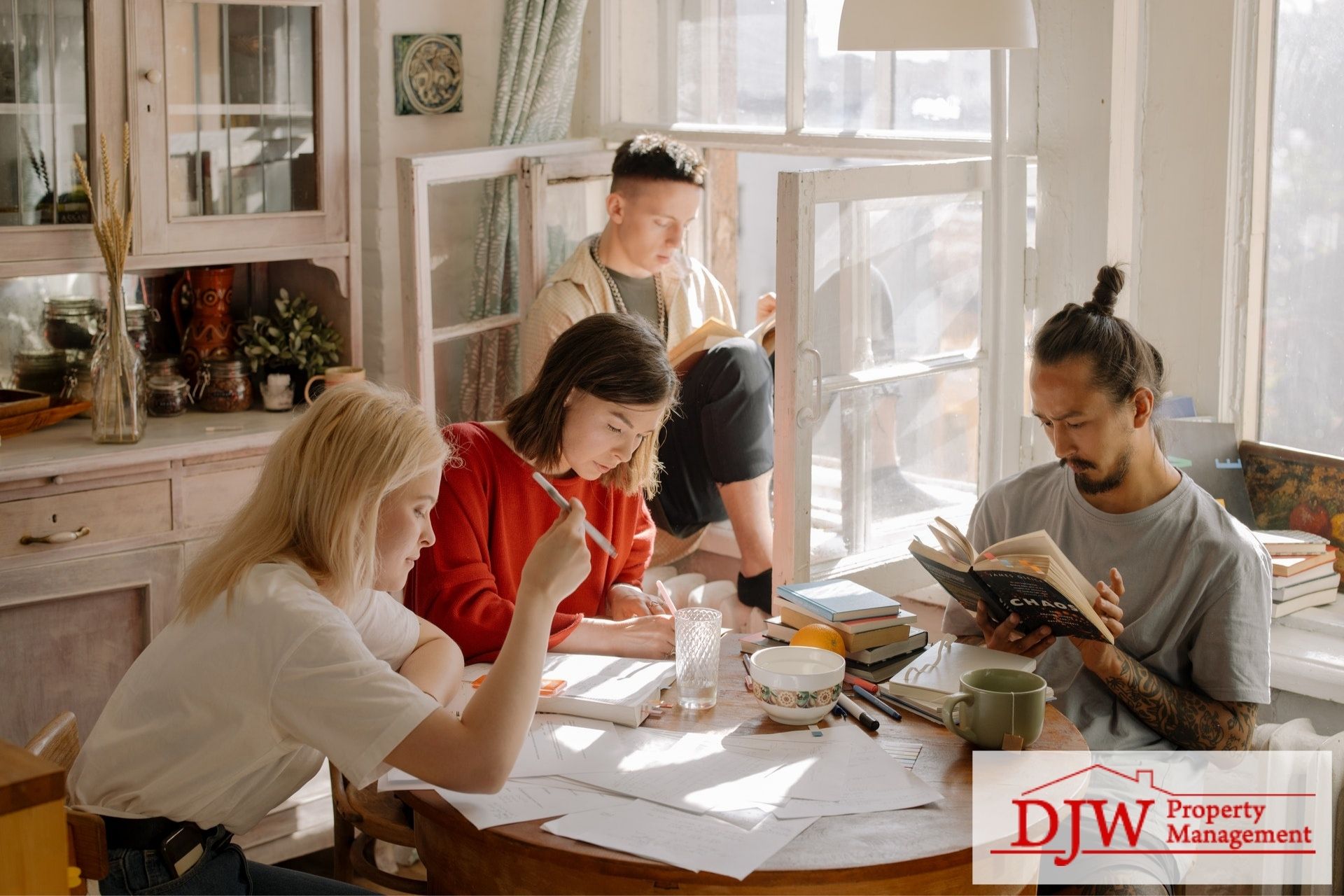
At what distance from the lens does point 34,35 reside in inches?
112

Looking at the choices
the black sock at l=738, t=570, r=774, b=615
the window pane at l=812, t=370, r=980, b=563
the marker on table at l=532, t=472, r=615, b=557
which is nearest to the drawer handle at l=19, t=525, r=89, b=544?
the marker on table at l=532, t=472, r=615, b=557

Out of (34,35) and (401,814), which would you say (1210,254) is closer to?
(401,814)

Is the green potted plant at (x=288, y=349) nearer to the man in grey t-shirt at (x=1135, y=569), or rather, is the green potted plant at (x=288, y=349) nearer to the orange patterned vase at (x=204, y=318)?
the orange patterned vase at (x=204, y=318)

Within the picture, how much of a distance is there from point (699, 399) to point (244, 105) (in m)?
1.26

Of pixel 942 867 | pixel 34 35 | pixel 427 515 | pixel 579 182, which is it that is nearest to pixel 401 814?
pixel 427 515

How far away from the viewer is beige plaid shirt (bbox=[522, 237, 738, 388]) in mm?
3354

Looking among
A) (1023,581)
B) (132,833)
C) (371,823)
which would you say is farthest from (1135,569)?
(132,833)

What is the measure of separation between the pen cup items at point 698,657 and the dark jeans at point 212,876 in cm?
53

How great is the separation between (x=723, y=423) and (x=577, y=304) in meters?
0.55

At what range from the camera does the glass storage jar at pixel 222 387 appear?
3.29 m

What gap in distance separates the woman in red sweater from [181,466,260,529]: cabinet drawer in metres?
0.95

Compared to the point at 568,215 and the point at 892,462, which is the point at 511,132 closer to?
the point at 568,215

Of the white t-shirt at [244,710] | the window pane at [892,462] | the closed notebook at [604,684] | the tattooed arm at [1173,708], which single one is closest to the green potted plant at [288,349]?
the window pane at [892,462]

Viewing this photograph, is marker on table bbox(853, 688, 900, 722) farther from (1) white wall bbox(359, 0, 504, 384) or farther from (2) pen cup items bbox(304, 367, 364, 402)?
(1) white wall bbox(359, 0, 504, 384)
